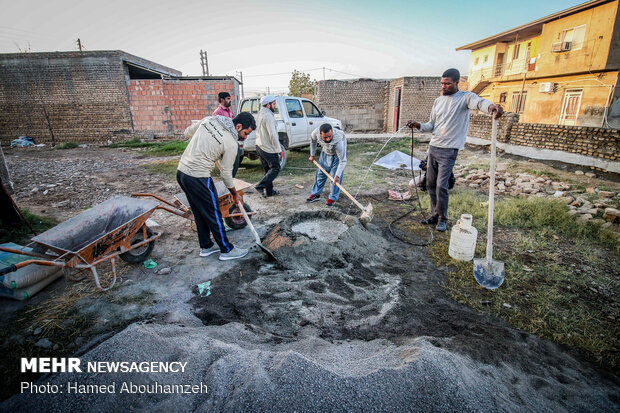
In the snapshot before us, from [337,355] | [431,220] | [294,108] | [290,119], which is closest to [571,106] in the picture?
[294,108]

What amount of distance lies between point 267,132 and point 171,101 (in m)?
10.7

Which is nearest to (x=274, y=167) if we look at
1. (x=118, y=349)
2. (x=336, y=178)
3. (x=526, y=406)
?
(x=336, y=178)

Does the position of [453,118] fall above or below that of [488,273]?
above

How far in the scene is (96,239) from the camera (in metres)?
2.84

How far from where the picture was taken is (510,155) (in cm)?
999

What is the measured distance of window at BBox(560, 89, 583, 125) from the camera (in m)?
16.6

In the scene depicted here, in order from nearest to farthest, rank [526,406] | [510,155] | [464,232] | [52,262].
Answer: [526,406], [52,262], [464,232], [510,155]

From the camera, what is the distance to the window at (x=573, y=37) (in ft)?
53.8

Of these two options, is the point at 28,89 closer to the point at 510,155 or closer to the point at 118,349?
the point at 118,349

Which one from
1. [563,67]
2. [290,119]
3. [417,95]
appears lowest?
[290,119]

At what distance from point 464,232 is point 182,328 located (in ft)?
10.1

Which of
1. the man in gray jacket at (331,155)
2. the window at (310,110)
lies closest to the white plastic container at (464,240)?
A: the man in gray jacket at (331,155)

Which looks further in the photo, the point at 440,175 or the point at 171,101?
the point at 171,101

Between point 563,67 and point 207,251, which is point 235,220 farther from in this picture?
point 563,67
